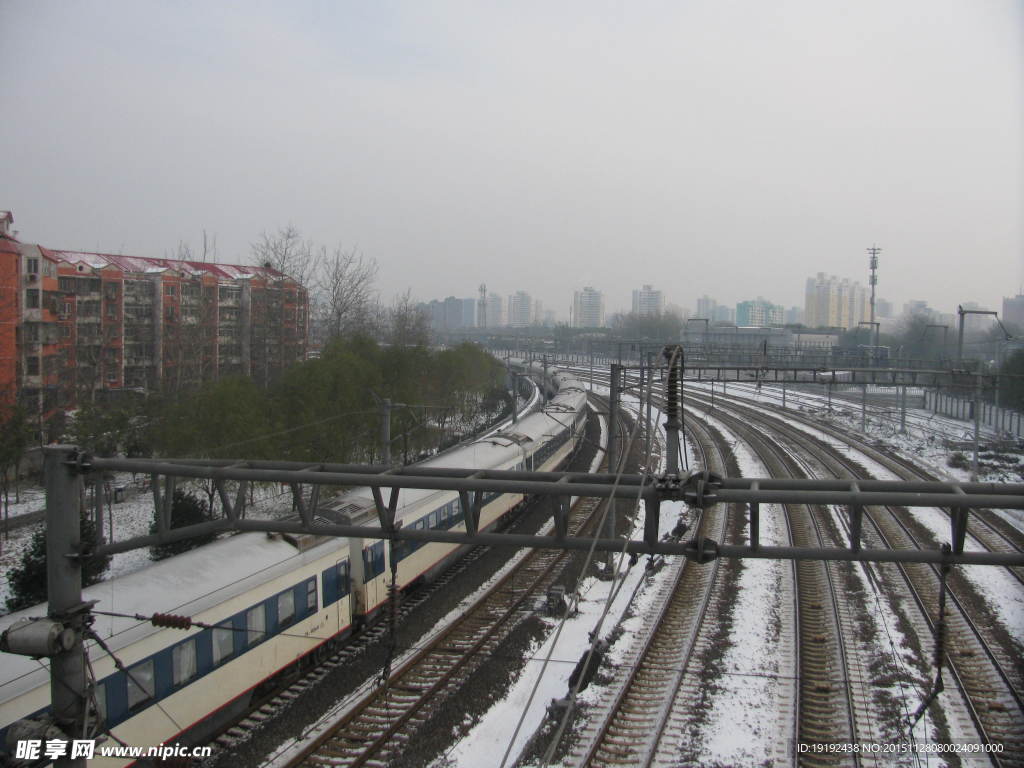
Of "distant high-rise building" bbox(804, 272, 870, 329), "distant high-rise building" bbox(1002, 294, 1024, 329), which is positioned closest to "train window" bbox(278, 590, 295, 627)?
"distant high-rise building" bbox(1002, 294, 1024, 329)

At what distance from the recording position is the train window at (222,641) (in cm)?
708

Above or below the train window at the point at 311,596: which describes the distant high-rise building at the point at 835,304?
above

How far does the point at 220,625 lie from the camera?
7117 millimetres

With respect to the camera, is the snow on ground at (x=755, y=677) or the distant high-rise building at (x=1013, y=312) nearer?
the snow on ground at (x=755, y=677)

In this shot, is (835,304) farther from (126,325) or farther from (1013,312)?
(126,325)

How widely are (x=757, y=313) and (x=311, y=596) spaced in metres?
151

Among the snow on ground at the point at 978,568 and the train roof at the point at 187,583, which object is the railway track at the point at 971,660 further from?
the train roof at the point at 187,583

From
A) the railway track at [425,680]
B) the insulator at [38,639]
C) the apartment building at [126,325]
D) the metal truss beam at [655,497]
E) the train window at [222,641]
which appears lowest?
the railway track at [425,680]

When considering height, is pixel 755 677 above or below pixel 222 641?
below

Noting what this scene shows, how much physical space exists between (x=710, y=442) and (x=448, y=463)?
48.7 feet

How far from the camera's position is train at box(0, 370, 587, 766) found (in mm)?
5941

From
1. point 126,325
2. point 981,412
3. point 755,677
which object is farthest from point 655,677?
point 981,412

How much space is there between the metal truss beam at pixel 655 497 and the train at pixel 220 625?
4.67ft

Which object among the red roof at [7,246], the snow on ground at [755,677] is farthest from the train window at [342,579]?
the red roof at [7,246]
